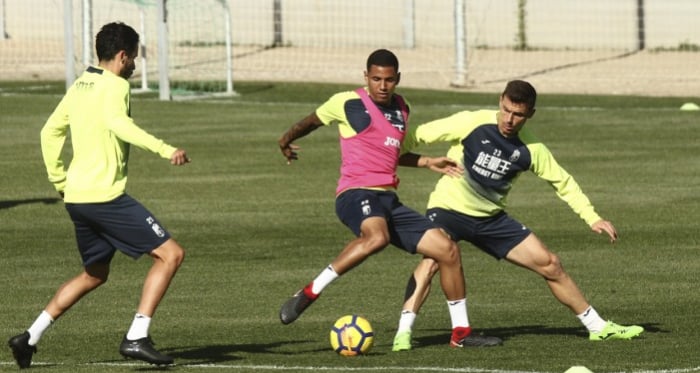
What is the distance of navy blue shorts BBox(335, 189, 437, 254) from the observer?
484 inches

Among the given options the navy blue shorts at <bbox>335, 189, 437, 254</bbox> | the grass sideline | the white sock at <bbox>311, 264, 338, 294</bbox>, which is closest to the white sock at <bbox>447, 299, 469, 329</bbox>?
the grass sideline

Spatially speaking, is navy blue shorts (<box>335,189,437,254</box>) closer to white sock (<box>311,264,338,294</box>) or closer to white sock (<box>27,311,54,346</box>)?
white sock (<box>311,264,338,294</box>)

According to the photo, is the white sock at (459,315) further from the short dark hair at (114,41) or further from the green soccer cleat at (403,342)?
the short dark hair at (114,41)

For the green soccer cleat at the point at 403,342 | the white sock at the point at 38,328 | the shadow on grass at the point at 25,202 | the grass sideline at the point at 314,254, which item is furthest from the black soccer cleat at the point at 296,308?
the shadow on grass at the point at 25,202

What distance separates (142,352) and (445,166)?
2.54m

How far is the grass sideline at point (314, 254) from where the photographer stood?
12.4m

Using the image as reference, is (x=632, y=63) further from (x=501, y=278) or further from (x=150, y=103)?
(x=501, y=278)

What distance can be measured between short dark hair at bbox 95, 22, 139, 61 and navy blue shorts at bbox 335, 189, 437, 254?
1930mm

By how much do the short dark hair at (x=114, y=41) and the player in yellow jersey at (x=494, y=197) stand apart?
2230mm

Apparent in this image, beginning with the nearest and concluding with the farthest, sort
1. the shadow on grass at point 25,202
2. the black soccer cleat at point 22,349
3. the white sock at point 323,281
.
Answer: the black soccer cleat at point 22,349, the white sock at point 323,281, the shadow on grass at point 25,202

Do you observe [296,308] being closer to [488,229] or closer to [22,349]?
[488,229]

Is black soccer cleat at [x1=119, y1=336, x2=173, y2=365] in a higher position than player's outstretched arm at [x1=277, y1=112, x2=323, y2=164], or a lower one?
lower

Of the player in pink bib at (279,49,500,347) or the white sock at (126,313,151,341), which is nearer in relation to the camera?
the white sock at (126,313,151,341)

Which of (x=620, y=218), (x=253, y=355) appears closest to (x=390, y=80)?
(x=253, y=355)
